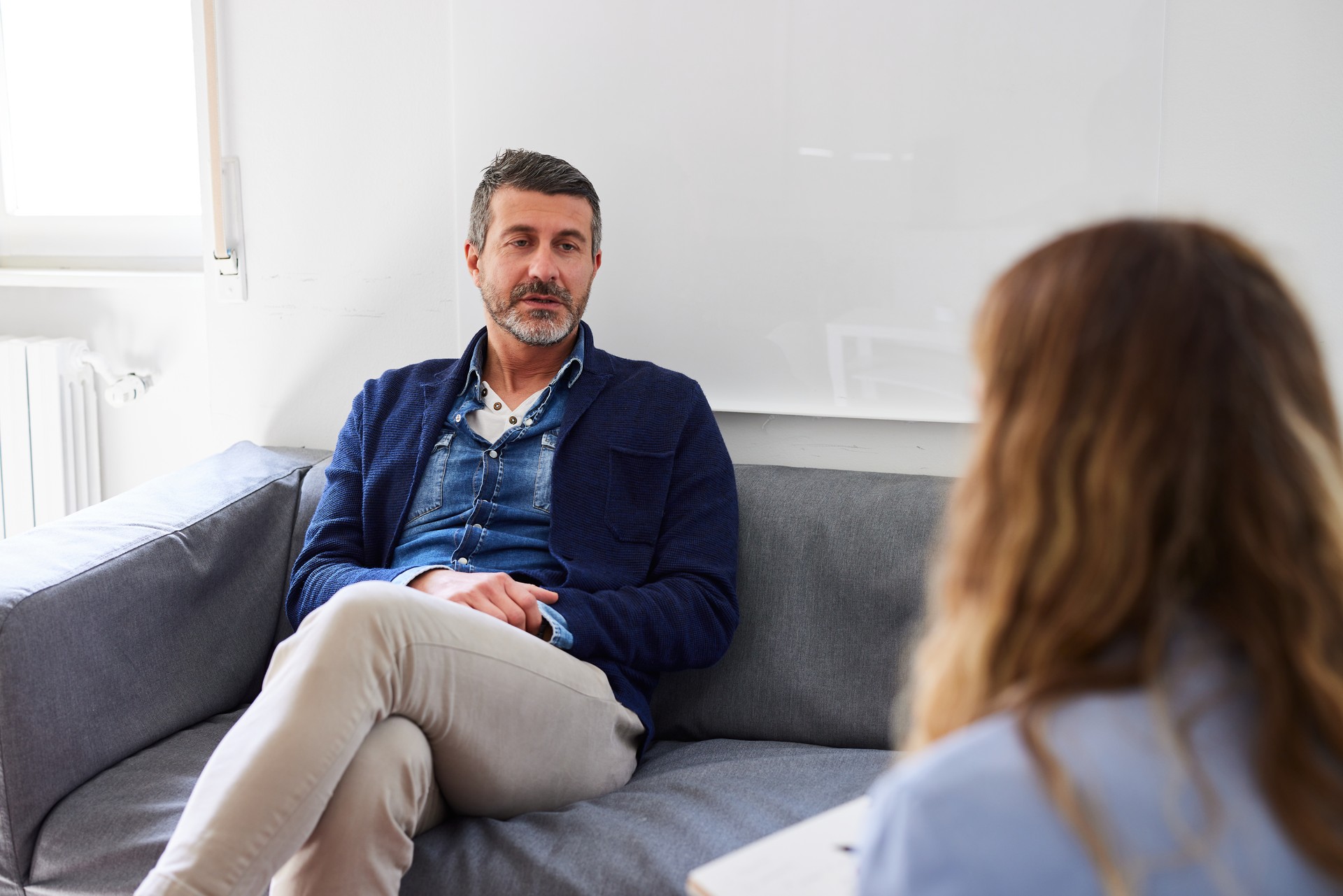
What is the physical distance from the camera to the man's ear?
6.53ft

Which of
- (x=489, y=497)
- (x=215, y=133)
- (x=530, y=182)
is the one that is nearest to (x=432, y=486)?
(x=489, y=497)

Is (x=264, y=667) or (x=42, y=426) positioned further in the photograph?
(x=42, y=426)

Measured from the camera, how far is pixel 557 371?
1924mm

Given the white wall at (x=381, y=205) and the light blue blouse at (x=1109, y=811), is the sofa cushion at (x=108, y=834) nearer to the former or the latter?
the white wall at (x=381, y=205)

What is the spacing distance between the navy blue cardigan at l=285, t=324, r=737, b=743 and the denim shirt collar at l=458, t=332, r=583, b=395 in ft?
0.04

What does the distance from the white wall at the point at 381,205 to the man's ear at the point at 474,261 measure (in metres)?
0.16

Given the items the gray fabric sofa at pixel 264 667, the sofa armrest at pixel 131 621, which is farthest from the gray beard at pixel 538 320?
the sofa armrest at pixel 131 621

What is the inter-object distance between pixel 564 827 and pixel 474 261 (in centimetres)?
107

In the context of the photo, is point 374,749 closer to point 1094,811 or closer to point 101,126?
point 1094,811

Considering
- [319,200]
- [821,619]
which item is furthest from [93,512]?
[821,619]

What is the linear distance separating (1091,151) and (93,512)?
1787 mm

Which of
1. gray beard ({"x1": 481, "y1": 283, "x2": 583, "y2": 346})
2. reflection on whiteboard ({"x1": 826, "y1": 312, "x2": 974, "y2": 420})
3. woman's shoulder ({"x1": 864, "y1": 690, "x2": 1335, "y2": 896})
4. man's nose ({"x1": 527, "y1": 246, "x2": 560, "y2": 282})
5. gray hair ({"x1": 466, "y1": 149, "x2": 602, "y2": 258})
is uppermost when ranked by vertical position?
gray hair ({"x1": 466, "y1": 149, "x2": 602, "y2": 258})

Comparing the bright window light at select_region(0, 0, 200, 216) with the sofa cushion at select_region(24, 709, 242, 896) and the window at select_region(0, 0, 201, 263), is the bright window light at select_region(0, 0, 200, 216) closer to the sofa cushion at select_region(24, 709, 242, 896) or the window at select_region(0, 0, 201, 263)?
the window at select_region(0, 0, 201, 263)

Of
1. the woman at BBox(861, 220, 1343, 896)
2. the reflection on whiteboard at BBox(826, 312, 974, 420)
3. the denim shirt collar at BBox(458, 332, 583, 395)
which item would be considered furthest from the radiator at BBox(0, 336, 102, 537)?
the woman at BBox(861, 220, 1343, 896)
